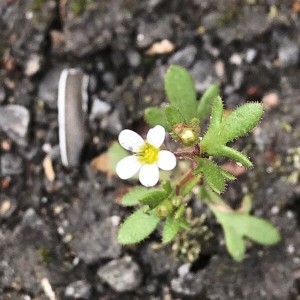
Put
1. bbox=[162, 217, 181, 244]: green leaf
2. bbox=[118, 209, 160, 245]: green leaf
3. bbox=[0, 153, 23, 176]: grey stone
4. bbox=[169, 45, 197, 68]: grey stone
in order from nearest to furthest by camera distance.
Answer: bbox=[162, 217, 181, 244]: green leaf, bbox=[118, 209, 160, 245]: green leaf, bbox=[0, 153, 23, 176]: grey stone, bbox=[169, 45, 197, 68]: grey stone

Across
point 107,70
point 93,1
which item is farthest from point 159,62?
point 93,1

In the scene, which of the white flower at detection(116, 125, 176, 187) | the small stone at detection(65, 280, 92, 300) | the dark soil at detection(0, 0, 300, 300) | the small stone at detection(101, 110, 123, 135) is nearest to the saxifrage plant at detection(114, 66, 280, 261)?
the white flower at detection(116, 125, 176, 187)

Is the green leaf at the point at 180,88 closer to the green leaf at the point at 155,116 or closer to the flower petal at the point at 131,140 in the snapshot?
the green leaf at the point at 155,116

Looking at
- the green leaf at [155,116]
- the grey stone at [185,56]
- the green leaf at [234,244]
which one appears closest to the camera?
the green leaf at [155,116]

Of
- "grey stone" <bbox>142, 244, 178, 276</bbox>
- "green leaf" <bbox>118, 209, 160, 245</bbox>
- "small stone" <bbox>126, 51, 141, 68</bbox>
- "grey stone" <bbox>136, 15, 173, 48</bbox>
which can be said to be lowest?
"grey stone" <bbox>142, 244, 178, 276</bbox>

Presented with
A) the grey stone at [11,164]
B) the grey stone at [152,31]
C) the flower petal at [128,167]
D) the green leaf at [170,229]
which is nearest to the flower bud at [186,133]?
the flower petal at [128,167]

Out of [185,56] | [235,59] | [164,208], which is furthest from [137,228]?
[235,59]

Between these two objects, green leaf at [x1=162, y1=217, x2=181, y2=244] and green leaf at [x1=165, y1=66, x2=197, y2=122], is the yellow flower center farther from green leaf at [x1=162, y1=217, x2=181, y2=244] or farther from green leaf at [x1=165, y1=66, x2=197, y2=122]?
green leaf at [x1=165, y1=66, x2=197, y2=122]

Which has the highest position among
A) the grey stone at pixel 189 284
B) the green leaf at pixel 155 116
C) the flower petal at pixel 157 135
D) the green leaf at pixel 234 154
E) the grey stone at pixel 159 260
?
the flower petal at pixel 157 135
